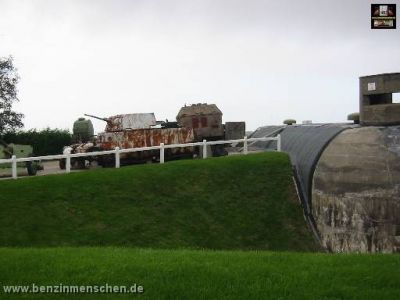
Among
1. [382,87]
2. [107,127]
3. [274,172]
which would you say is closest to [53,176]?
[274,172]

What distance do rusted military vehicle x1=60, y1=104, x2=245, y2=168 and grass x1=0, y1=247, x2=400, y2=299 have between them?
12656 millimetres

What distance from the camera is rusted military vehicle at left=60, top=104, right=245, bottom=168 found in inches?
850

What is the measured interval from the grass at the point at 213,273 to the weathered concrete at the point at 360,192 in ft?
20.9

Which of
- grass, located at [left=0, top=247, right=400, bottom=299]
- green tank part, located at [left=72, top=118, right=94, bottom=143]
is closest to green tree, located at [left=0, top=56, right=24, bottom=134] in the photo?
green tank part, located at [left=72, top=118, right=94, bottom=143]

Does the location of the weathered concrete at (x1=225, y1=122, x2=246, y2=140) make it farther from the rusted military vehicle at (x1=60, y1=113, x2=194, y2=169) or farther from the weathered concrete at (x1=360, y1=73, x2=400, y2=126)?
the weathered concrete at (x1=360, y1=73, x2=400, y2=126)

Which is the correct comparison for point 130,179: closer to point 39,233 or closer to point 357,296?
point 39,233

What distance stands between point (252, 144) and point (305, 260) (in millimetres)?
18665

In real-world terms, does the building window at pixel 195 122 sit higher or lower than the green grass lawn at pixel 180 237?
higher

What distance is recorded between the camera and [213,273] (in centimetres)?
758

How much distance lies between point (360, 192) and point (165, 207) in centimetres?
623

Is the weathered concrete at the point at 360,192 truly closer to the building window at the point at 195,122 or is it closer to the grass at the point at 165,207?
the grass at the point at 165,207

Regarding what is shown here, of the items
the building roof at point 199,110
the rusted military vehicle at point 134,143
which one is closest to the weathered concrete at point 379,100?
the rusted military vehicle at point 134,143

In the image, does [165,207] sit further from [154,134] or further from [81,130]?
[81,130]

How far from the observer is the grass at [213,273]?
6840 mm
